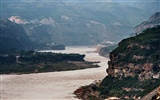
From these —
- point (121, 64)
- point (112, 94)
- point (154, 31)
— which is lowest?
point (112, 94)

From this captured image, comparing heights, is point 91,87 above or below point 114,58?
below

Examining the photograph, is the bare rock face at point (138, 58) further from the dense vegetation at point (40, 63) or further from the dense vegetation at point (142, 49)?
the dense vegetation at point (40, 63)

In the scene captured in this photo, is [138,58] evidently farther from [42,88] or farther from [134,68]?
[42,88]

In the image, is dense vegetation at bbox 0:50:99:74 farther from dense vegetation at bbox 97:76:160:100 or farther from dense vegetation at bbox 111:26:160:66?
dense vegetation at bbox 97:76:160:100

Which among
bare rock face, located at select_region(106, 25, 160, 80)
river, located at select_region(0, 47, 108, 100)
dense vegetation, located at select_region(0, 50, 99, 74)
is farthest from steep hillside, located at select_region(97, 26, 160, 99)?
dense vegetation, located at select_region(0, 50, 99, 74)

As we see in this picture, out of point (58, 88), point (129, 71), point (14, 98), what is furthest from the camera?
point (58, 88)

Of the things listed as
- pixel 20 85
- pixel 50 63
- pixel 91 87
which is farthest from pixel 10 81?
pixel 50 63

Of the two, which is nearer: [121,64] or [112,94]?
[112,94]

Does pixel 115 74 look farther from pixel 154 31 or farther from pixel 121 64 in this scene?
pixel 154 31

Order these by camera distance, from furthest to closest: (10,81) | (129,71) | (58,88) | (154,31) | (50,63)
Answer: (50,63) < (10,81) < (154,31) < (58,88) < (129,71)
